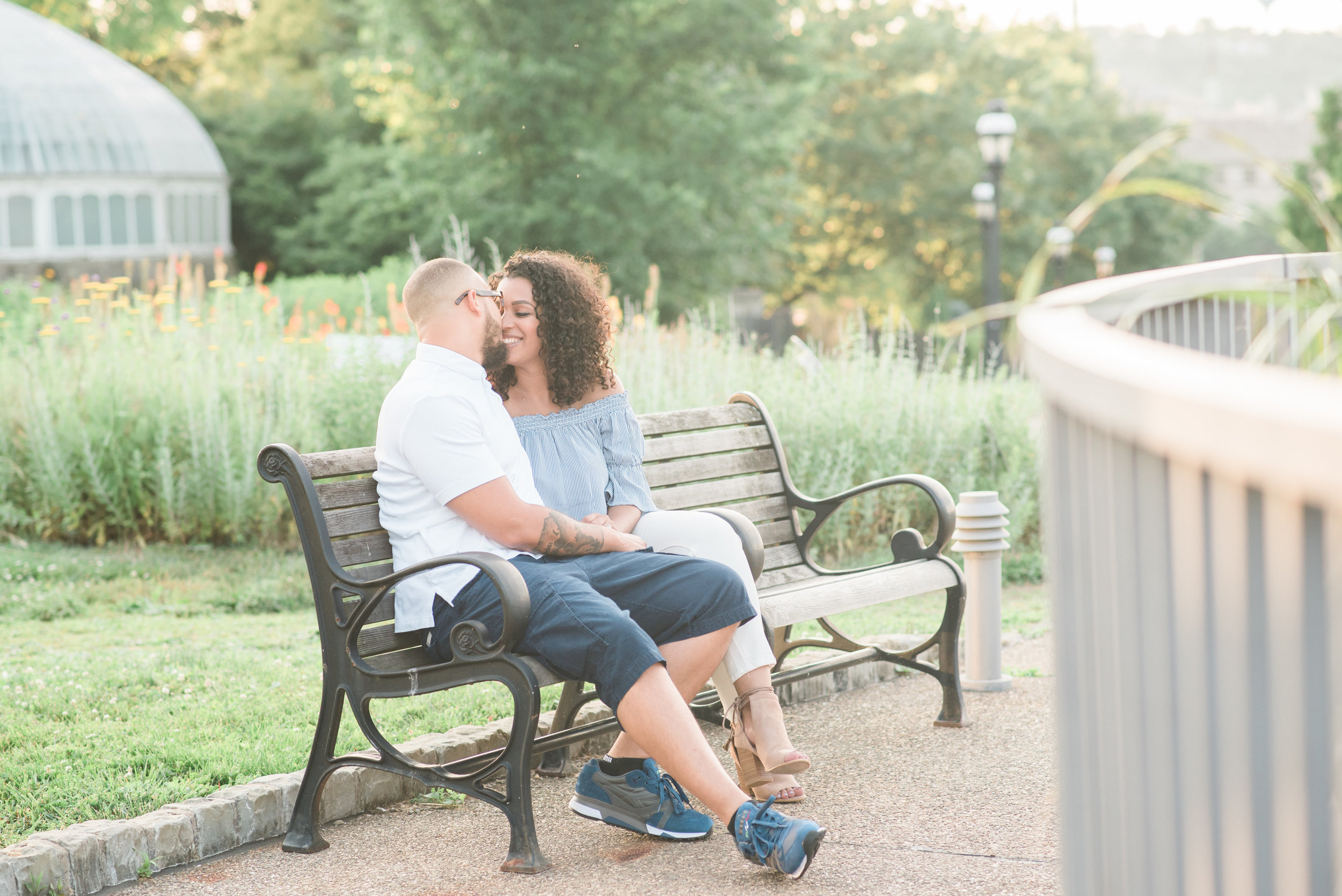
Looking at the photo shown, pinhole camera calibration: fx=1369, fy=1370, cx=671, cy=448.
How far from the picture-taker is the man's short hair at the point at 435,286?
374 cm

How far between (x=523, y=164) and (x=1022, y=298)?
2496cm

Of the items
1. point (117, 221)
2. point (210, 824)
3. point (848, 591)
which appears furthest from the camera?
point (117, 221)

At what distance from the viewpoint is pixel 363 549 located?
3621 millimetres

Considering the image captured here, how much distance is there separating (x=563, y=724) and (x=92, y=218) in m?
30.3

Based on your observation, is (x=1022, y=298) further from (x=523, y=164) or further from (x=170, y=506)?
(x=523, y=164)

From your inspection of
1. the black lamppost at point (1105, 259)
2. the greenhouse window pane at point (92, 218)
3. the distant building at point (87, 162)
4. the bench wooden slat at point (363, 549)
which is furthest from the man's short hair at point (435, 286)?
the black lamppost at point (1105, 259)

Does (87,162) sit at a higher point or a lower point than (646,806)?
higher

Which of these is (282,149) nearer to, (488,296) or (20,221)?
(20,221)

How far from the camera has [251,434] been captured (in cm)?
823

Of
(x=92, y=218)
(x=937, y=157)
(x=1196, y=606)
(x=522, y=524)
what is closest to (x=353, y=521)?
(x=522, y=524)

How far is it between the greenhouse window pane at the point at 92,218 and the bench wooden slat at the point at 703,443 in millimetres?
29391

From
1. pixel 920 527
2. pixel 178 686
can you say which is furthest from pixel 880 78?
pixel 178 686

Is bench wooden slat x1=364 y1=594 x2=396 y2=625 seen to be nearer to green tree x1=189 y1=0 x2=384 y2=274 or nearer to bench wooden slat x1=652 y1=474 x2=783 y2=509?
bench wooden slat x1=652 y1=474 x2=783 y2=509

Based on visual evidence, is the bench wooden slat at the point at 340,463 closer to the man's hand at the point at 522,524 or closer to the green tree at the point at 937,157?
the man's hand at the point at 522,524
